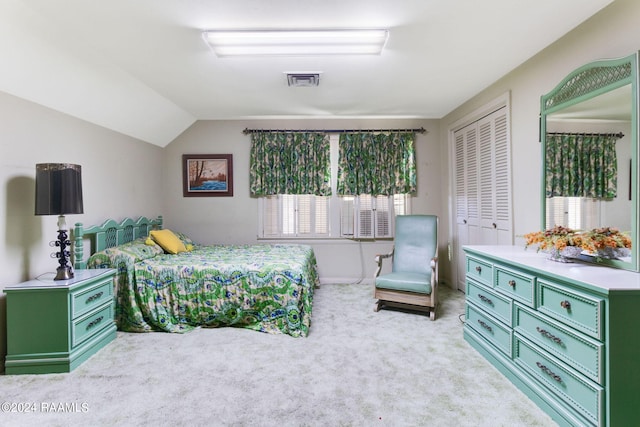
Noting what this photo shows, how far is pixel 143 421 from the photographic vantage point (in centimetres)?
179

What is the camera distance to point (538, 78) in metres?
2.70

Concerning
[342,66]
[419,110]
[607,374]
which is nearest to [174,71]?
[342,66]

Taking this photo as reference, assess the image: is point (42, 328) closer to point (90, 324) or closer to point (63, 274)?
point (90, 324)

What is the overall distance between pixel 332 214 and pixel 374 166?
3.28 feet

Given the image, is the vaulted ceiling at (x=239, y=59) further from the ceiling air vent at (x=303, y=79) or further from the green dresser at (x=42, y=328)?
the green dresser at (x=42, y=328)

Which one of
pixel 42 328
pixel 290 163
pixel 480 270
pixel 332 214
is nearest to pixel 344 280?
pixel 332 214

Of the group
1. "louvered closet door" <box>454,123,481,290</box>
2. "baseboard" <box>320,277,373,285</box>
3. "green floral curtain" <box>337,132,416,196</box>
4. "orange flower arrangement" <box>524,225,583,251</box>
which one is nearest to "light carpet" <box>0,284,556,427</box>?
"orange flower arrangement" <box>524,225,583,251</box>

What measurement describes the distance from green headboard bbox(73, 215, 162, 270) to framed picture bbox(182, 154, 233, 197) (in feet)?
2.61

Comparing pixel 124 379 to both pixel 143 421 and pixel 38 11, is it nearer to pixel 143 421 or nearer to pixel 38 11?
pixel 143 421

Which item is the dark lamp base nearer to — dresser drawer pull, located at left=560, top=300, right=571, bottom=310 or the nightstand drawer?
the nightstand drawer

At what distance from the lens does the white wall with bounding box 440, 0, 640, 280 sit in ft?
6.42

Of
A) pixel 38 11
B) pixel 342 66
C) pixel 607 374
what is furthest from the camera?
pixel 342 66

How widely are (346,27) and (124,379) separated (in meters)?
3.10

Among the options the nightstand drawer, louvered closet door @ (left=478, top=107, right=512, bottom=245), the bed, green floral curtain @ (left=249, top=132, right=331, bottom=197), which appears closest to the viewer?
the nightstand drawer
